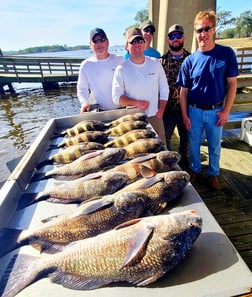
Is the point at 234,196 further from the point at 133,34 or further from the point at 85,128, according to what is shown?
the point at 133,34

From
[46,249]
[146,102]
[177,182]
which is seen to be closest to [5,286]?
[46,249]

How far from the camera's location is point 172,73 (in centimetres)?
416

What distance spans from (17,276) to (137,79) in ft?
8.91

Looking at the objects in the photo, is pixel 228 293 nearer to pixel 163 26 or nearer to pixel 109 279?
pixel 109 279

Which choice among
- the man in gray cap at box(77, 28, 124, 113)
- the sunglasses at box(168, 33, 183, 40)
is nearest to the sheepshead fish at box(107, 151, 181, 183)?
the man in gray cap at box(77, 28, 124, 113)

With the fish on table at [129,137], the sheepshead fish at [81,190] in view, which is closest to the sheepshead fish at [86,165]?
the sheepshead fish at [81,190]

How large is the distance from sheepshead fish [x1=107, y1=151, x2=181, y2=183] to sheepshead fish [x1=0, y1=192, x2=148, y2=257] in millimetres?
373

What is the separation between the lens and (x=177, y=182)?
6.05 feet

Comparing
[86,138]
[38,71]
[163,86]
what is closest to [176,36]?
[163,86]

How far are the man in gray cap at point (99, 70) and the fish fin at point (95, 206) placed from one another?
2.42 meters

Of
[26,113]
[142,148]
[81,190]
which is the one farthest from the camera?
[26,113]

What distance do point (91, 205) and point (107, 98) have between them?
2.59 m

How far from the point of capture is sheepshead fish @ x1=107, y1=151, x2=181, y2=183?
6.63ft

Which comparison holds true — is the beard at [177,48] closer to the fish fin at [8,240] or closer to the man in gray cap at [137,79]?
the man in gray cap at [137,79]
